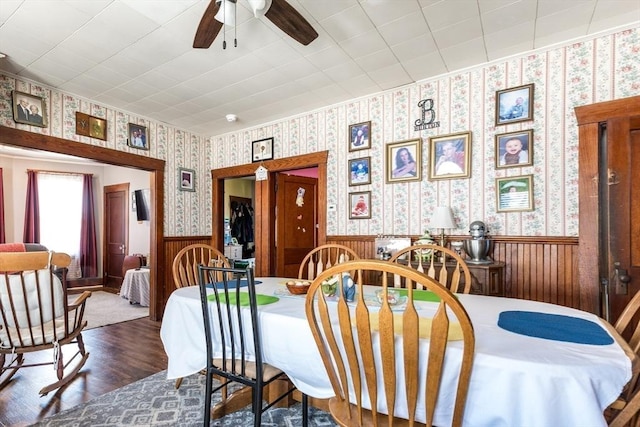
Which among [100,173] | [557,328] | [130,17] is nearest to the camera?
[557,328]

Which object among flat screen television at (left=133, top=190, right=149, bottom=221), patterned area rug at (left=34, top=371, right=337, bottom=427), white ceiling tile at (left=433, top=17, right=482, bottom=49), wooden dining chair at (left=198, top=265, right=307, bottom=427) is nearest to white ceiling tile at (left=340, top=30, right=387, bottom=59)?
white ceiling tile at (left=433, top=17, right=482, bottom=49)

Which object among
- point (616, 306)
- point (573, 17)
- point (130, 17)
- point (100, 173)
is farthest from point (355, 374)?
point (100, 173)

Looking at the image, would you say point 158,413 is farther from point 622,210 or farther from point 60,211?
point 60,211

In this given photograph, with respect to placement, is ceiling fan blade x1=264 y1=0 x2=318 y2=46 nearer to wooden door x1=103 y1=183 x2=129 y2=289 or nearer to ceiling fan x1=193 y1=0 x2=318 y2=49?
ceiling fan x1=193 y1=0 x2=318 y2=49

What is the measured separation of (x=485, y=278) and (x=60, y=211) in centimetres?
728

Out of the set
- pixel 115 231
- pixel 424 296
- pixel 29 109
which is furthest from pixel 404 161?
pixel 115 231

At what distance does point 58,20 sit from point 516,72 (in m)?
3.50

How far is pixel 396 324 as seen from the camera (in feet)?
4.40

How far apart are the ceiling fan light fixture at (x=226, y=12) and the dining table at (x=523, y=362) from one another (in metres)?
1.57

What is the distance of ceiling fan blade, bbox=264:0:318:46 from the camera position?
69.3 inches

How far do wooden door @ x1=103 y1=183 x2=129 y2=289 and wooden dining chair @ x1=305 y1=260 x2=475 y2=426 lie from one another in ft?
20.6

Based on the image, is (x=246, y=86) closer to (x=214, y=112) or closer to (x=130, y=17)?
(x=214, y=112)

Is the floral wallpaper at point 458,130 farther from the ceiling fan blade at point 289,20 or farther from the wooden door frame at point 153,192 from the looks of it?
the ceiling fan blade at point 289,20

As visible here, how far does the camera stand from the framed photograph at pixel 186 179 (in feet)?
15.2
